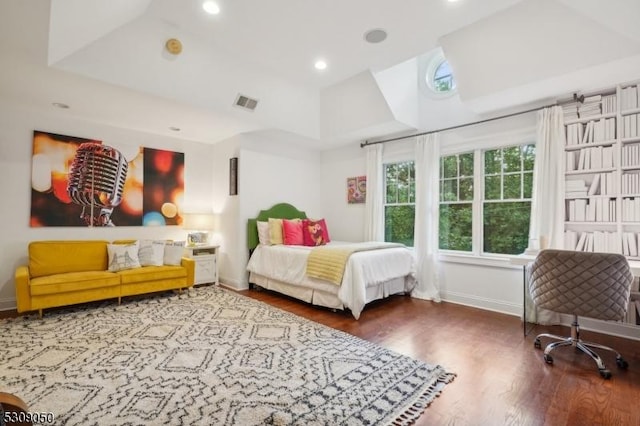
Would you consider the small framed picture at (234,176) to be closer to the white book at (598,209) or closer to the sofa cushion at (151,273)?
the sofa cushion at (151,273)

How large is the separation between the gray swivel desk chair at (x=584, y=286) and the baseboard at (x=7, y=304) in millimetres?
5640

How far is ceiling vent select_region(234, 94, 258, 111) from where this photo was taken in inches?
156

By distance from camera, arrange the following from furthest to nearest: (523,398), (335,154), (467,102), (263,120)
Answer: (335,154)
(263,120)
(467,102)
(523,398)

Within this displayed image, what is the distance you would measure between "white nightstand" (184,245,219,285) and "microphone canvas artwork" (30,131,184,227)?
1.90ft

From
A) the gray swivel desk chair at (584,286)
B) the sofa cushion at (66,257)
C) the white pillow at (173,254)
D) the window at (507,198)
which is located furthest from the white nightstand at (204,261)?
the gray swivel desk chair at (584,286)

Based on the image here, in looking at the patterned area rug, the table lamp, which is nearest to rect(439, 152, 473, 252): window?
the patterned area rug

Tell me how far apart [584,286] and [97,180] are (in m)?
5.55

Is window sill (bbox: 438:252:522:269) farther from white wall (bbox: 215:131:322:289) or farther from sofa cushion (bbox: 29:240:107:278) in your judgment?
sofa cushion (bbox: 29:240:107:278)

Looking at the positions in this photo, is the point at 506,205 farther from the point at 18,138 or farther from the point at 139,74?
the point at 18,138

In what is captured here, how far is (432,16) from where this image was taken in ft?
9.29

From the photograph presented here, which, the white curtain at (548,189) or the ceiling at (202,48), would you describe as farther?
the white curtain at (548,189)

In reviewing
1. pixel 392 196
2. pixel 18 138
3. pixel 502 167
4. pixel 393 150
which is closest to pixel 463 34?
pixel 502 167

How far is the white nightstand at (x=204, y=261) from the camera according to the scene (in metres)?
4.74

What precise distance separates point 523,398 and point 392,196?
3457 mm
